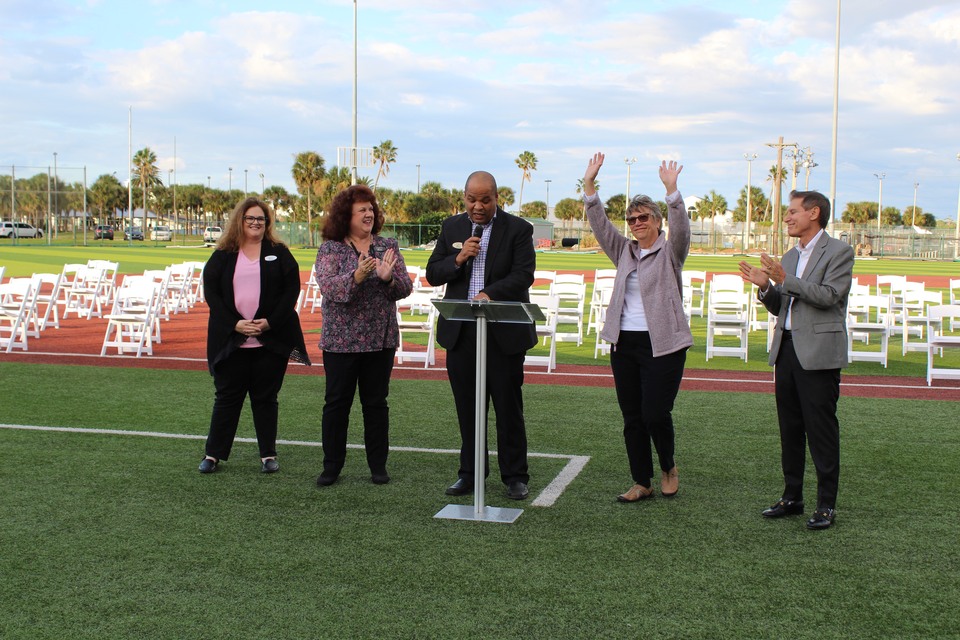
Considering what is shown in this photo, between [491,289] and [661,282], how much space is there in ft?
3.38

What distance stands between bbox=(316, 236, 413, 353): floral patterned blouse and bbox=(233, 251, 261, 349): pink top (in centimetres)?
65

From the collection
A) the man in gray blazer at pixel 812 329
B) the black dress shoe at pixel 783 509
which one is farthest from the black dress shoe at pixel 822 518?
the black dress shoe at pixel 783 509

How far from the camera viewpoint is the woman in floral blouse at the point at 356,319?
651cm

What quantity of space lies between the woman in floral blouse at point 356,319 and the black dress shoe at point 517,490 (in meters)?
0.91

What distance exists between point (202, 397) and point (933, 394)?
320 inches

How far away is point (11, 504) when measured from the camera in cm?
609

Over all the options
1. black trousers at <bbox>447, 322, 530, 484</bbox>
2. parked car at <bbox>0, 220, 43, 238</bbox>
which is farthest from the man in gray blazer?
parked car at <bbox>0, 220, 43, 238</bbox>

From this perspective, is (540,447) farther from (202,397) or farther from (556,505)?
(202,397)

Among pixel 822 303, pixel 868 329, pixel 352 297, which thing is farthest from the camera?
pixel 868 329

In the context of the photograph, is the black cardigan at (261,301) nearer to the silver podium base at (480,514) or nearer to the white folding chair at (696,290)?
the silver podium base at (480,514)

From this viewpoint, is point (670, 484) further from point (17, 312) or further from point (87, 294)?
point (87, 294)

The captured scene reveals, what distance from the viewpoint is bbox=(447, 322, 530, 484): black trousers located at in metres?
6.26

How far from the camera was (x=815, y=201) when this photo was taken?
18.5 ft

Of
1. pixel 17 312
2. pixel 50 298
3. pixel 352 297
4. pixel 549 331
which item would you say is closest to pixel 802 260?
pixel 352 297
